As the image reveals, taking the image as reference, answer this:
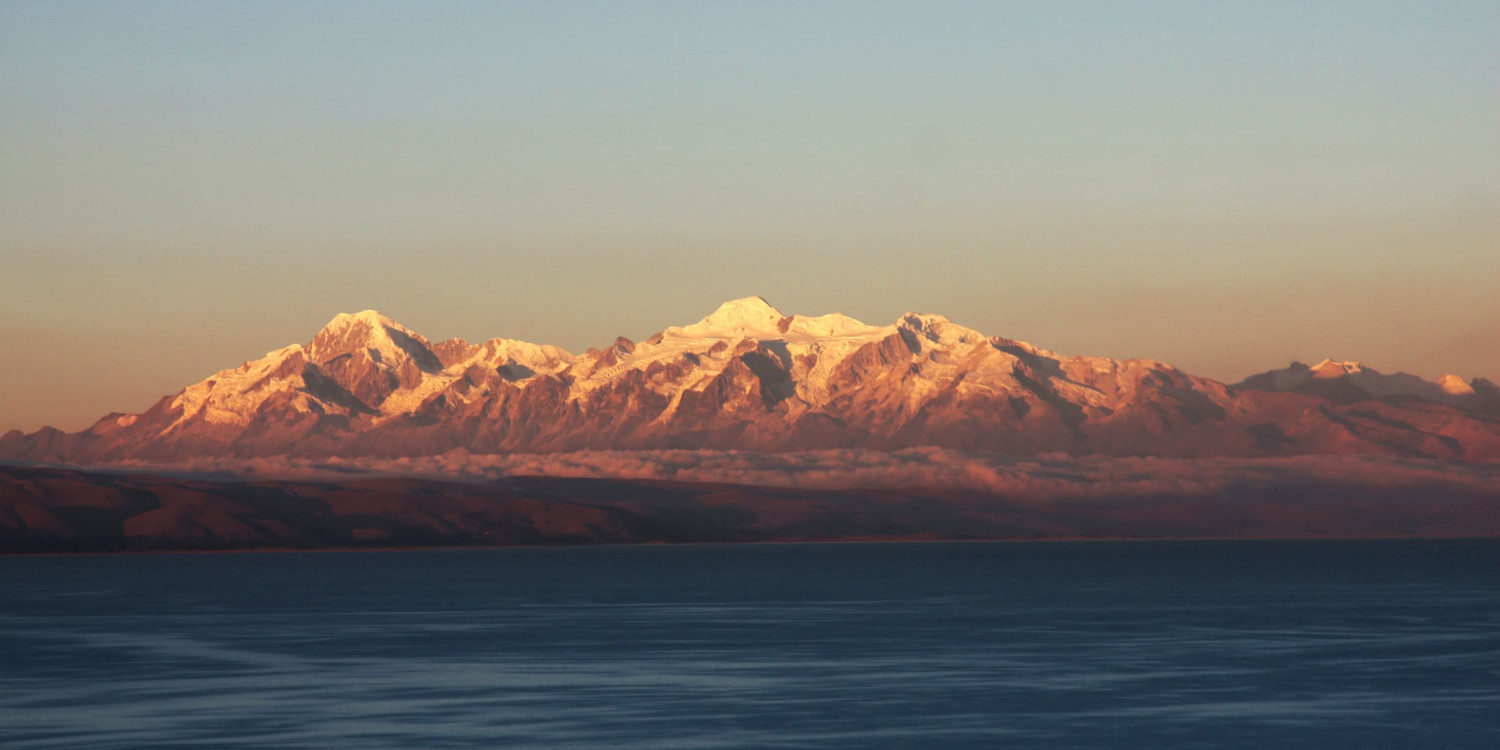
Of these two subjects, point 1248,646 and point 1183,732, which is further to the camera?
point 1248,646

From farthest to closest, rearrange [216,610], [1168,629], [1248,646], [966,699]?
[216,610]
[1168,629]
[1248,646]
[966,699]

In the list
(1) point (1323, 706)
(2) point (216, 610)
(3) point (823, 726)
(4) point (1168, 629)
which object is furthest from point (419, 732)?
(2) point (216, 610)

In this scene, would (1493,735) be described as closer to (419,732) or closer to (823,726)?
(823,726)

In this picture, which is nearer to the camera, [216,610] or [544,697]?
[544,697]

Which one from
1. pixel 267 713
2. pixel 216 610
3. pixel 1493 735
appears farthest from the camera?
pixel 216 610

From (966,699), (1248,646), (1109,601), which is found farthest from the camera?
(1109,601)

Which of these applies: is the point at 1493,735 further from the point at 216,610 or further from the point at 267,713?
the point at 216,610

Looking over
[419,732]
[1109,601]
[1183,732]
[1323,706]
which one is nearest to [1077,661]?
[1323,706]

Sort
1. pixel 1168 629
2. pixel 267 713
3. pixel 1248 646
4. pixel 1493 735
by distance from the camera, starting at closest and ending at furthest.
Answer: pixel 1493 735
pixel 267 713
pixel 1248 646
pixel 1168 629

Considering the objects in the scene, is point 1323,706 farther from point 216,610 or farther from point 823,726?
point 216,610
